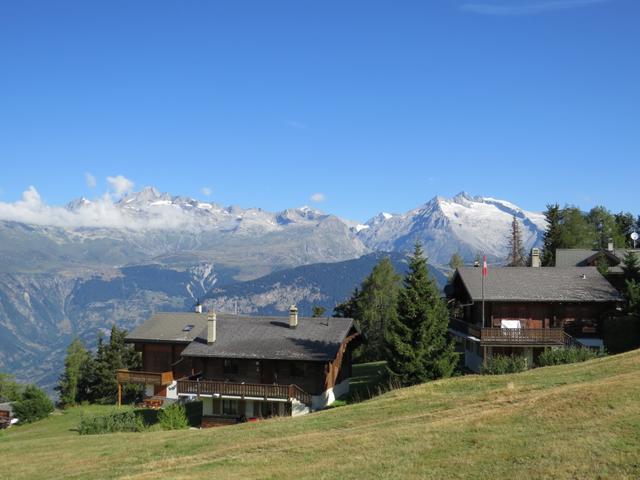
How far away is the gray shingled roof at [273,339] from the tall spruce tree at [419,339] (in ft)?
25.2

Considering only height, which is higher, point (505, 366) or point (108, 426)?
point (505, 366)

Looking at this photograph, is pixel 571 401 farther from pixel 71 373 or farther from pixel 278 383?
pixel 71 373

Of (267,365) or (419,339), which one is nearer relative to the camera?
(419,339)

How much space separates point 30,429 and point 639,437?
4845cm

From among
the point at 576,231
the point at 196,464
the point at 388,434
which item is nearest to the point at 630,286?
the point at 388,434

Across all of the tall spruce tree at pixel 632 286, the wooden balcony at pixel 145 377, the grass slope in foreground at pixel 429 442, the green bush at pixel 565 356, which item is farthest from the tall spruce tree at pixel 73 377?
the tall spruce tree at pixel 632 286

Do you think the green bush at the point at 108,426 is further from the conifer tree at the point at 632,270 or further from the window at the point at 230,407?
the conifer tree at the point at 632,270

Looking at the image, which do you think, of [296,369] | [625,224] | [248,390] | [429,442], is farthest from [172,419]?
[625,224]

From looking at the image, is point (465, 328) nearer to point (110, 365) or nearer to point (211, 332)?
point (211, 332)

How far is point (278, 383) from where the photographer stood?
48.2 meters

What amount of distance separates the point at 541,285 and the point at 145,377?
33.3 meters

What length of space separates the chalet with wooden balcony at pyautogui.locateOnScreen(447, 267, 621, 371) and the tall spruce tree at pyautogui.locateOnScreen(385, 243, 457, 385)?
6.67 meters

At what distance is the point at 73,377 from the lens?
85.6 m

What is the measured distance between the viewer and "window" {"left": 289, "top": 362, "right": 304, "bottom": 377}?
4771 cm
